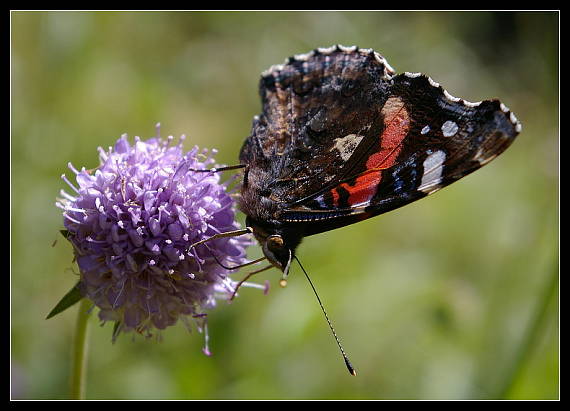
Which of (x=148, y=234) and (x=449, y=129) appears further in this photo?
(x=449, y=129)

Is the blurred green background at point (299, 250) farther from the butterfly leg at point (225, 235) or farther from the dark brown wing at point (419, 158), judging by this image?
the dark brown wing at point (419, 158)

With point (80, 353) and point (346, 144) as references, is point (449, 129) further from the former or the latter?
point (80, 353)

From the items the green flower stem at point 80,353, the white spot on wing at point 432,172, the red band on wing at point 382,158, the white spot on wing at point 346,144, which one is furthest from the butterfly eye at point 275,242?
→ the green flower stem at point 80,353

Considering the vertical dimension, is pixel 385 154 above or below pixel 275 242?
above

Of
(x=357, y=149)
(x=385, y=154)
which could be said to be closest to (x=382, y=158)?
(x=385, y=154)

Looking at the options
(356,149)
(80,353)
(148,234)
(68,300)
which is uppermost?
(356,149)

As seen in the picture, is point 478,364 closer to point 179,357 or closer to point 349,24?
point 179,357

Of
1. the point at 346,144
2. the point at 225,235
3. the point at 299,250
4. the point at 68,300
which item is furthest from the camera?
the point at 299,250

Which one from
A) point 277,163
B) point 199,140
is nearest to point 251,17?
point 199,140
